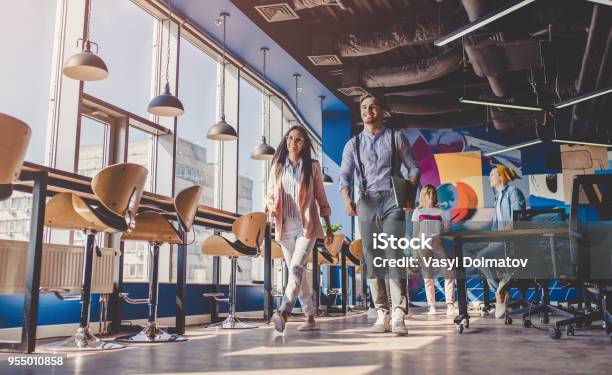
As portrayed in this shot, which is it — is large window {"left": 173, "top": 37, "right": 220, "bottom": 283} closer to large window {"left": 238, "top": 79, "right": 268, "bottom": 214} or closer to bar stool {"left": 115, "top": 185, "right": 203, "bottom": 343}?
large window {"left": 238, "top": 79, "right": 268, "bottom": 214}

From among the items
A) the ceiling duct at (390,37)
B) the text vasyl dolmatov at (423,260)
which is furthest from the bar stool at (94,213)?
the ceiling duct at (390,37)

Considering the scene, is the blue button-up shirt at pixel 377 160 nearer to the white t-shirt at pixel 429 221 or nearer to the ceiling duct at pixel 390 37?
the white t-shirt at pixel 429 221

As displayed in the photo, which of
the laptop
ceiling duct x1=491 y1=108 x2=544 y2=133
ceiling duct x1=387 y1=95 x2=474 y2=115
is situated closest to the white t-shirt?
the laptop

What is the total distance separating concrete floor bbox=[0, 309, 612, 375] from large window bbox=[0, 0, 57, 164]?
9.57 feet

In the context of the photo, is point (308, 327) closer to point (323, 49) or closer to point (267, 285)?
point (267, 285)

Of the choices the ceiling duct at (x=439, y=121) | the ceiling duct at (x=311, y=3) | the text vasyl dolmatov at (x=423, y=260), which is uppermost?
Answer: the ceiling duct at (x=311, y=3)

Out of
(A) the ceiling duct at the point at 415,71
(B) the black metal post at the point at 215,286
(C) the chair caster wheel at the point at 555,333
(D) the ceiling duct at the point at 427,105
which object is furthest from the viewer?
(D) the ceiling duct at the point at 427,105

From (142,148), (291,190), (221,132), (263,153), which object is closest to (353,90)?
(263,153)

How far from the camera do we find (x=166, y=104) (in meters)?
5.64

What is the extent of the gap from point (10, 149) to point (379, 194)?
2212 millimetres

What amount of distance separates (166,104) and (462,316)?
346cm

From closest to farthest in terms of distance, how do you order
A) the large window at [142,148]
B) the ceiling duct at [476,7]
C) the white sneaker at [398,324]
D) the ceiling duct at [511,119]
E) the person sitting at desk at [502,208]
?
the white sneaker at [398,324], the person sitting at desk at [502,208], the ceiling duct at [476,7], the large window at [142,148], the ceiling duct at [511,119]

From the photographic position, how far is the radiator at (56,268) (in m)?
3.11

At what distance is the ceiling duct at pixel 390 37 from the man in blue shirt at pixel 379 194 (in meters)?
3.97
